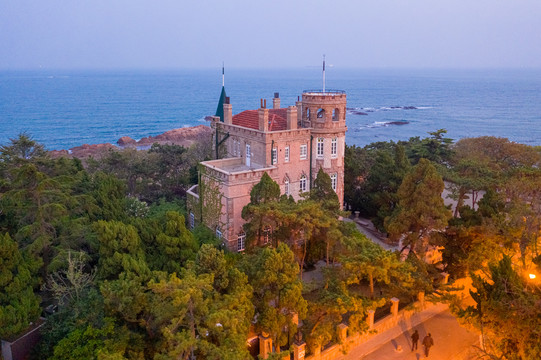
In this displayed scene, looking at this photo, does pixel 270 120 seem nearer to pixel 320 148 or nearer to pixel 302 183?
pixel 320 148

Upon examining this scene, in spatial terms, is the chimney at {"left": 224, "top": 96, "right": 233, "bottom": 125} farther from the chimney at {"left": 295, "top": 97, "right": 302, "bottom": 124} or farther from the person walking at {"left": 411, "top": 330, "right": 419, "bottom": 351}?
the person walking at {"left": 411, "top": 330, "right": 419, "bottom": 351}

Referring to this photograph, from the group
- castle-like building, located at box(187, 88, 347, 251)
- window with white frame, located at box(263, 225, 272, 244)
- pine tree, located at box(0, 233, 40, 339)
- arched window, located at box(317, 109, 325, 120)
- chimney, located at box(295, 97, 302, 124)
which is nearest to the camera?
pine tree, located at box(0, 233, 40, 339)

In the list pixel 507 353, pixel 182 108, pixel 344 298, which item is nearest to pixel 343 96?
pixel 344 298

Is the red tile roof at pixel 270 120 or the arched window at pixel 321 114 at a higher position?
the arched window at pixel 321 114

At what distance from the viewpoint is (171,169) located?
39.6 m

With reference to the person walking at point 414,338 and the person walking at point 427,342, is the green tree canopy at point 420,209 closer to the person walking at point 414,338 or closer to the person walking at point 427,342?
the person walking at point 414,338

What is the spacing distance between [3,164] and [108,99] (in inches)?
5879

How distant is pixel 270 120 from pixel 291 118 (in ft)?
5.08

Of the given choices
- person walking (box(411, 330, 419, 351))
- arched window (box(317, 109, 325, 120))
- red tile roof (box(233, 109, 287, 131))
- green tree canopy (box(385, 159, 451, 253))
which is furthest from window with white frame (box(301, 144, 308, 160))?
person walking (box(411, 330, 419, 351))

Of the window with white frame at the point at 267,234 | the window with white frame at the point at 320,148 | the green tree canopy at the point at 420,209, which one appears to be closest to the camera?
the green tree canopy at the point at 420,209

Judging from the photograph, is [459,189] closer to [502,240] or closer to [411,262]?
[502,240]

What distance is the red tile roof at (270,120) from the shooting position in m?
28.7

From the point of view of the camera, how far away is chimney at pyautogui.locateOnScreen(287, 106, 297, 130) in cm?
2807

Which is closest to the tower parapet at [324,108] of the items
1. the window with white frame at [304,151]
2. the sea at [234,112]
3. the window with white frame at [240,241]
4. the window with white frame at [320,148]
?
the window with white frame at [320,148]
